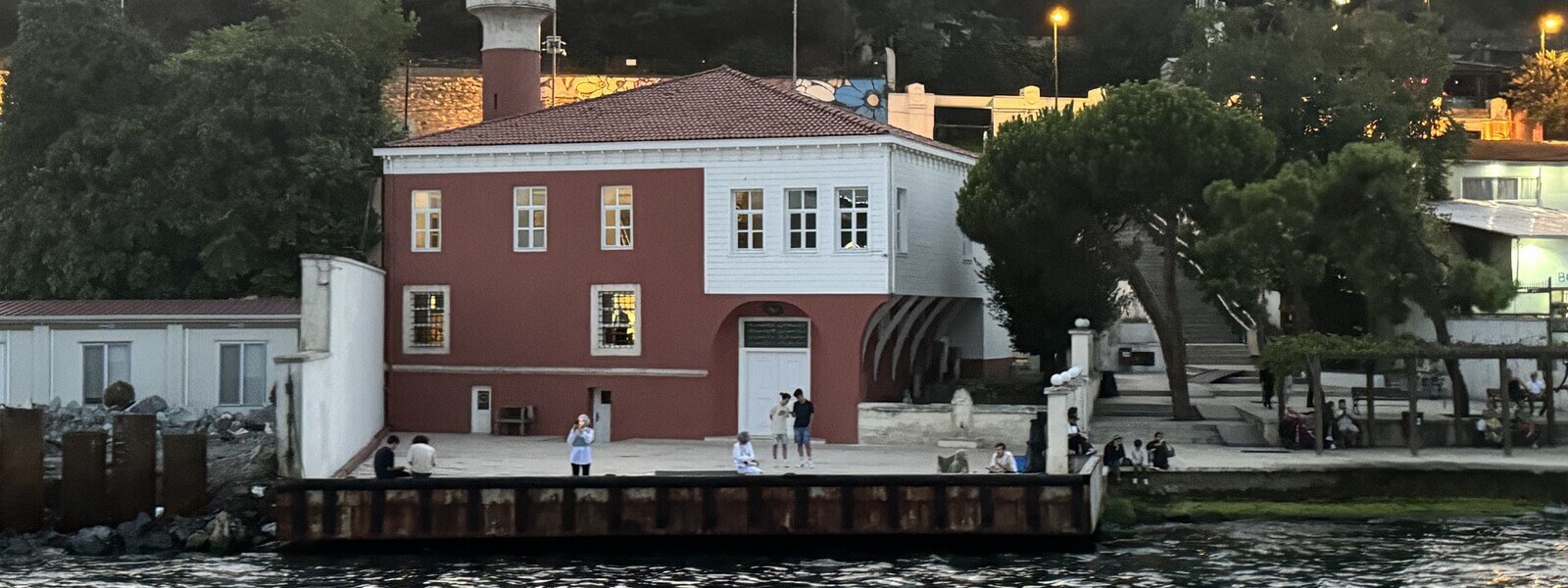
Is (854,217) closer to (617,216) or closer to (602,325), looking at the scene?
→ (617,216)

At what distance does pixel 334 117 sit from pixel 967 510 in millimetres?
25189

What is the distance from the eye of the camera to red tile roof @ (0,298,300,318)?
41562 mm

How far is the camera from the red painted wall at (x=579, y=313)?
38969mm

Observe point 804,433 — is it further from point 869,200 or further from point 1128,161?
point 1128,161

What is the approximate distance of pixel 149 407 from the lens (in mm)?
40219

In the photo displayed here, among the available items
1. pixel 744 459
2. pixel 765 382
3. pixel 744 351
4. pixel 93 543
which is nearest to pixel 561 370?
pixel 744 351

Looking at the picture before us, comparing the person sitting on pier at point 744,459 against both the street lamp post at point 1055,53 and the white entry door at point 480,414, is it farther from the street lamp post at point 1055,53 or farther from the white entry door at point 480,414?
the street lamp post at point 1055,53

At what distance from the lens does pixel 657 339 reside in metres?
39.7

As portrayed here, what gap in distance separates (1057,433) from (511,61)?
22.8 metres

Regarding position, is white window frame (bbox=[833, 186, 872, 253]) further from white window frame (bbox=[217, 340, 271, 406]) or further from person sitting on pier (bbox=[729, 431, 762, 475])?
white window frame (bbox=[217, 340, 271, 406])

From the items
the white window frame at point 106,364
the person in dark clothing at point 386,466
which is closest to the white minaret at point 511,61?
the white window frame at point 106,364

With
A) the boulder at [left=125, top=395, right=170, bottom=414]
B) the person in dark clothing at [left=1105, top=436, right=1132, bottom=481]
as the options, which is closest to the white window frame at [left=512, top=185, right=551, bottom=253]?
the boulder at [left=125, top=395, right=170, bottom=414]

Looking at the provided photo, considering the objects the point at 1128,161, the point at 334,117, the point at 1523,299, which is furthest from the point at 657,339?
the point at 1523,299

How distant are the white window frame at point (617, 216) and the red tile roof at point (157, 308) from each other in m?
7.34
